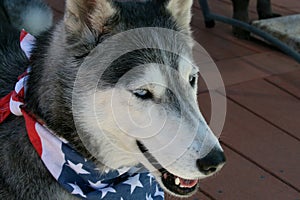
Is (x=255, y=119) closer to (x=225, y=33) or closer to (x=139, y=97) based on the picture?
(x=225, y=33)

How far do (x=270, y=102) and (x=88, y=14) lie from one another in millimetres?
2144

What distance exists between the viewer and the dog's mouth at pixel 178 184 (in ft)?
6.81

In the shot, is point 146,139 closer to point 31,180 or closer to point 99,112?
point 99,112

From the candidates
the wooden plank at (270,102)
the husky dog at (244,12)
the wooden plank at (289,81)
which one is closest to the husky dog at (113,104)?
the wooden plank at (270,102)

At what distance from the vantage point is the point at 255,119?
3.68 meters

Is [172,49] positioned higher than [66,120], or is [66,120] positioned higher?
[172,49]

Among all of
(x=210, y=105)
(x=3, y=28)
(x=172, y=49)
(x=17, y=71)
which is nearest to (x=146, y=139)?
(x=172, y=49)

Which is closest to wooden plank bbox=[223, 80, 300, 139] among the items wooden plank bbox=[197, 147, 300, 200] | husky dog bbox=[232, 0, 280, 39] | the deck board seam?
the deck board seam

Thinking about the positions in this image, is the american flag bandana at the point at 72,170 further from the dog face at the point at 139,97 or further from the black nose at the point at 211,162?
the black nose at the point at 211,162

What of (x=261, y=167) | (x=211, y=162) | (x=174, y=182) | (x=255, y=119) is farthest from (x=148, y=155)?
(x=255, y=119)

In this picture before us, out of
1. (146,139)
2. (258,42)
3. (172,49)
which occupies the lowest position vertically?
(258,42)

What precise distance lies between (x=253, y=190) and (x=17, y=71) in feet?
4.77

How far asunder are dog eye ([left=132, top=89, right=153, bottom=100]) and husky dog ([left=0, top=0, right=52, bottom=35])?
1199 millimetres

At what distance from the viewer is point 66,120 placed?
2100 millimetres
